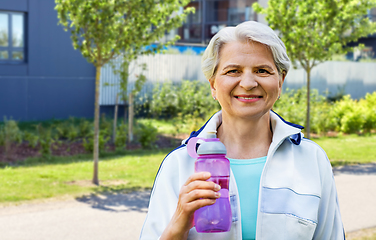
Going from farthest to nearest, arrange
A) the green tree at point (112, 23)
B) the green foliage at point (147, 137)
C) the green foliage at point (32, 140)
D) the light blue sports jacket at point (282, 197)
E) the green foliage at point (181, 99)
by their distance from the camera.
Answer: the green foliage at point (181, 99) < the green foliage at point (147, 137) < the green foliage at point (32, 140) < the green tree at point (112, 23) < the light blue sports jacket at point (282, 197)

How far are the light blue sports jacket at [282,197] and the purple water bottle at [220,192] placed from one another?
9cm

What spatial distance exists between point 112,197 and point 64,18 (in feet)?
11.2

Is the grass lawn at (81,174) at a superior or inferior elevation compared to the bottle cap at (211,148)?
inferior

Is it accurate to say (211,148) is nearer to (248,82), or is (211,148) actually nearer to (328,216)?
(248,82)

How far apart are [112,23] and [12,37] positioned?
1073 centimetres

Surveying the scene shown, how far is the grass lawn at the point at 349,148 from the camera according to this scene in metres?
11.9

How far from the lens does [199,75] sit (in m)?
19.8

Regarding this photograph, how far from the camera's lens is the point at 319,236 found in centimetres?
200

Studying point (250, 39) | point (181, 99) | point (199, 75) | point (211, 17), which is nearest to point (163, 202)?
point (250, 39)

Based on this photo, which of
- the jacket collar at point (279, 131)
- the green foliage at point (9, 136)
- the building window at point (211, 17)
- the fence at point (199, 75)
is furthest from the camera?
the building window at point (211, 17)

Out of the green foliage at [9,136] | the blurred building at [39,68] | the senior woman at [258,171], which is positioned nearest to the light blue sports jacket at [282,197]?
the senior woman at [258,171]

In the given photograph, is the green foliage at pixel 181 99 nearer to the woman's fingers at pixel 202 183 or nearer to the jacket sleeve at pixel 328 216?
the jacket sleeve at pixel 328 216

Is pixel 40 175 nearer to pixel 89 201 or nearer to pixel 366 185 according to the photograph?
pixel 89 201

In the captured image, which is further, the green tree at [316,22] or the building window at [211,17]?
the building window at [211,17]
